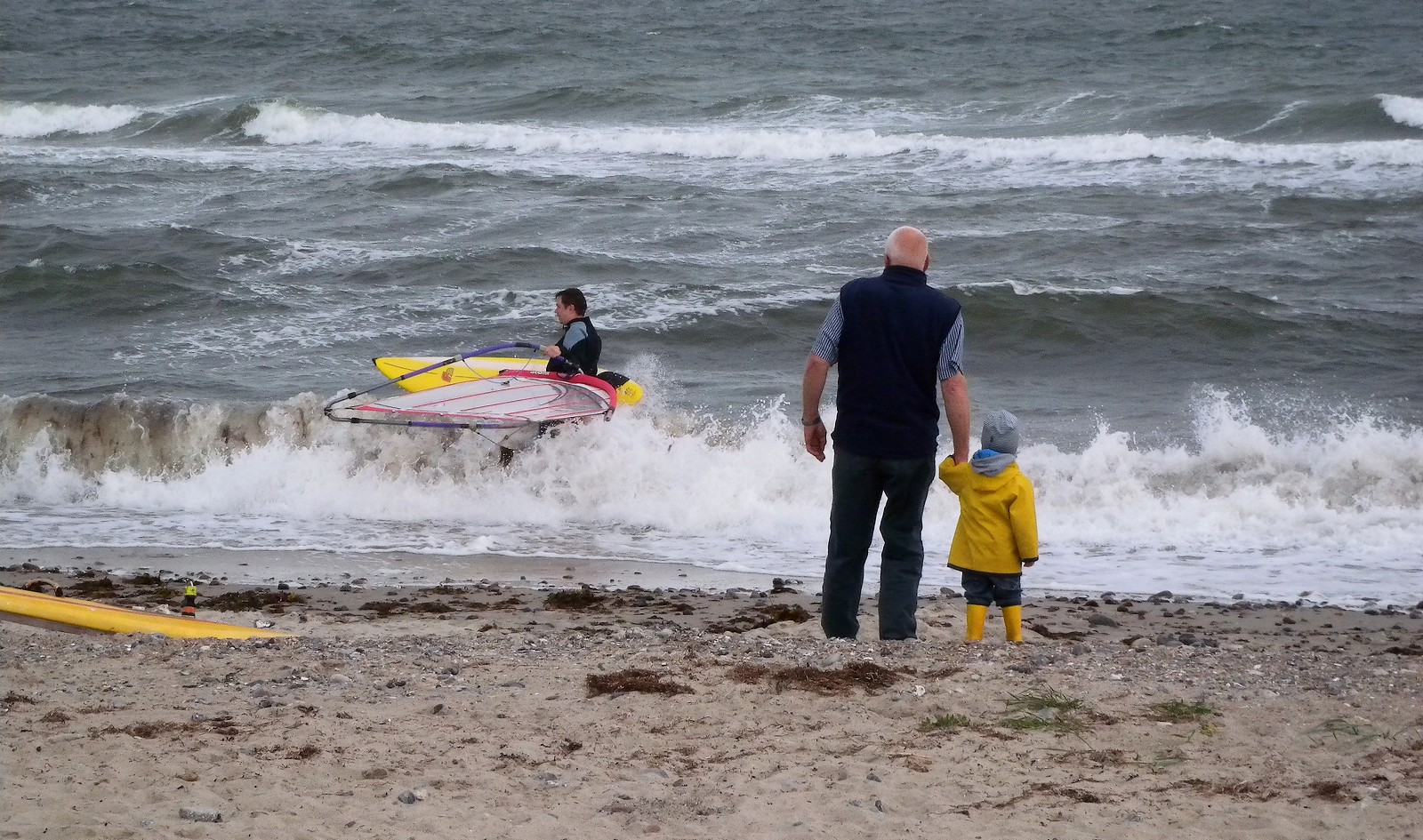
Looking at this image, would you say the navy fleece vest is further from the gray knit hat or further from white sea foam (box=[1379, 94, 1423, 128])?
white sea foam (box=[1379, 94, 1423, 128])

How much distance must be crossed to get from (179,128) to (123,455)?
69.6ft

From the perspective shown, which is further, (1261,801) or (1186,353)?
(1186,353)

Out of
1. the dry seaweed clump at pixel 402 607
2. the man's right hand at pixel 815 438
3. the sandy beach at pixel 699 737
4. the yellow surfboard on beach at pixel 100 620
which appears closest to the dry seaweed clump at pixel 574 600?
the dry seaweed clump at pixel 402 607

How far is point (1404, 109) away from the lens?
2441 cm

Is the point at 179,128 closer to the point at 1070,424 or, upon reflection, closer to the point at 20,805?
the point at 1070,424

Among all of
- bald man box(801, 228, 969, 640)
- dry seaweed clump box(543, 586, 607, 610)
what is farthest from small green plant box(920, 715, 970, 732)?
dry seaweed clump box(543, 586, 607, 610)

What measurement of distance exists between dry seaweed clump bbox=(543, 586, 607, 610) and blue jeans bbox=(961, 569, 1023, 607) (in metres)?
2.45

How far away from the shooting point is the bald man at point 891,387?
493 cm

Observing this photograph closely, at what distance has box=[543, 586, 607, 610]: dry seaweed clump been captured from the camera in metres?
7.37

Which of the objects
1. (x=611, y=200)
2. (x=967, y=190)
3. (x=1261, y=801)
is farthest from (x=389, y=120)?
(x=1261, y=801)

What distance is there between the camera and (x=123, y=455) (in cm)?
1112

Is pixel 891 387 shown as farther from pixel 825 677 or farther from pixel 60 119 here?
pixel 60 119

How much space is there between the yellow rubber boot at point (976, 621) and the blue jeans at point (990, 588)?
0.02m

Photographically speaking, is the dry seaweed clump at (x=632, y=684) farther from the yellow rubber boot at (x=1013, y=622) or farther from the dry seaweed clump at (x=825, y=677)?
the yellow rubber boot at (x=1013, y=622)
